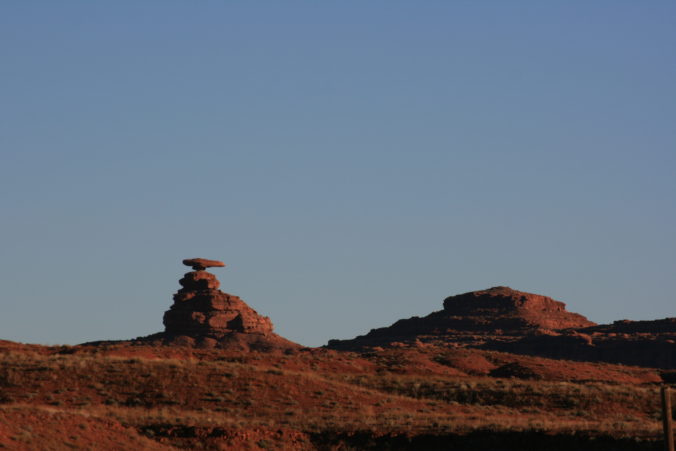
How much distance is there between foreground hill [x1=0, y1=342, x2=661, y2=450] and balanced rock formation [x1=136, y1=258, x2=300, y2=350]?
127 feet

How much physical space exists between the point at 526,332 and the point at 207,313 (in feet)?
141

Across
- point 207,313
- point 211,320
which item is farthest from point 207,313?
point 211,320

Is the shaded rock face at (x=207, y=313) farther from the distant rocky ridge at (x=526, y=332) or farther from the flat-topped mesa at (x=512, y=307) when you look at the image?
the flat-topped mesa at (x=512, y=307)

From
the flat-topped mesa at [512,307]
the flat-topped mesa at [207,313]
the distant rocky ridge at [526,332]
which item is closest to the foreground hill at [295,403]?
the distant rocky ridge at [526,332]

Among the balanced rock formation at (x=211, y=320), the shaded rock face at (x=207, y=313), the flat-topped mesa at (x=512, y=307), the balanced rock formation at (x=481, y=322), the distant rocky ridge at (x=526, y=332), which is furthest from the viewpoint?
the flat-topped mesa at (x=512, y=307)

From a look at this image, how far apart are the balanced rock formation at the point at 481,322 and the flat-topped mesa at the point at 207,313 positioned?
58.5ft

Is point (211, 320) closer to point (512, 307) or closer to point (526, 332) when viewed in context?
point (526, 332)

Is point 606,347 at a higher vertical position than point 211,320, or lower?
lower

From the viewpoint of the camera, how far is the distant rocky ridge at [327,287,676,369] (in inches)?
4636

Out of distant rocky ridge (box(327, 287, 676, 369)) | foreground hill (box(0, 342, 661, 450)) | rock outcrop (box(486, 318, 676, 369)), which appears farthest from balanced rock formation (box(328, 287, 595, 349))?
foreground hill (box(0, 342, 661, 450))

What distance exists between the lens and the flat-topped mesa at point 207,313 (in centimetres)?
11525

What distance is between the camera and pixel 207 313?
11656 cm

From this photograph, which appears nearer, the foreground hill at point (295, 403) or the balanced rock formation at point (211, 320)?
the foreground hill at point (295, 403)

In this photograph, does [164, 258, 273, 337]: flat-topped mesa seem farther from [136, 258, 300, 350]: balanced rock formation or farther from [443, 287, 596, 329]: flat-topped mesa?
[443, 287, 596, 329]: flat-topped mesa
